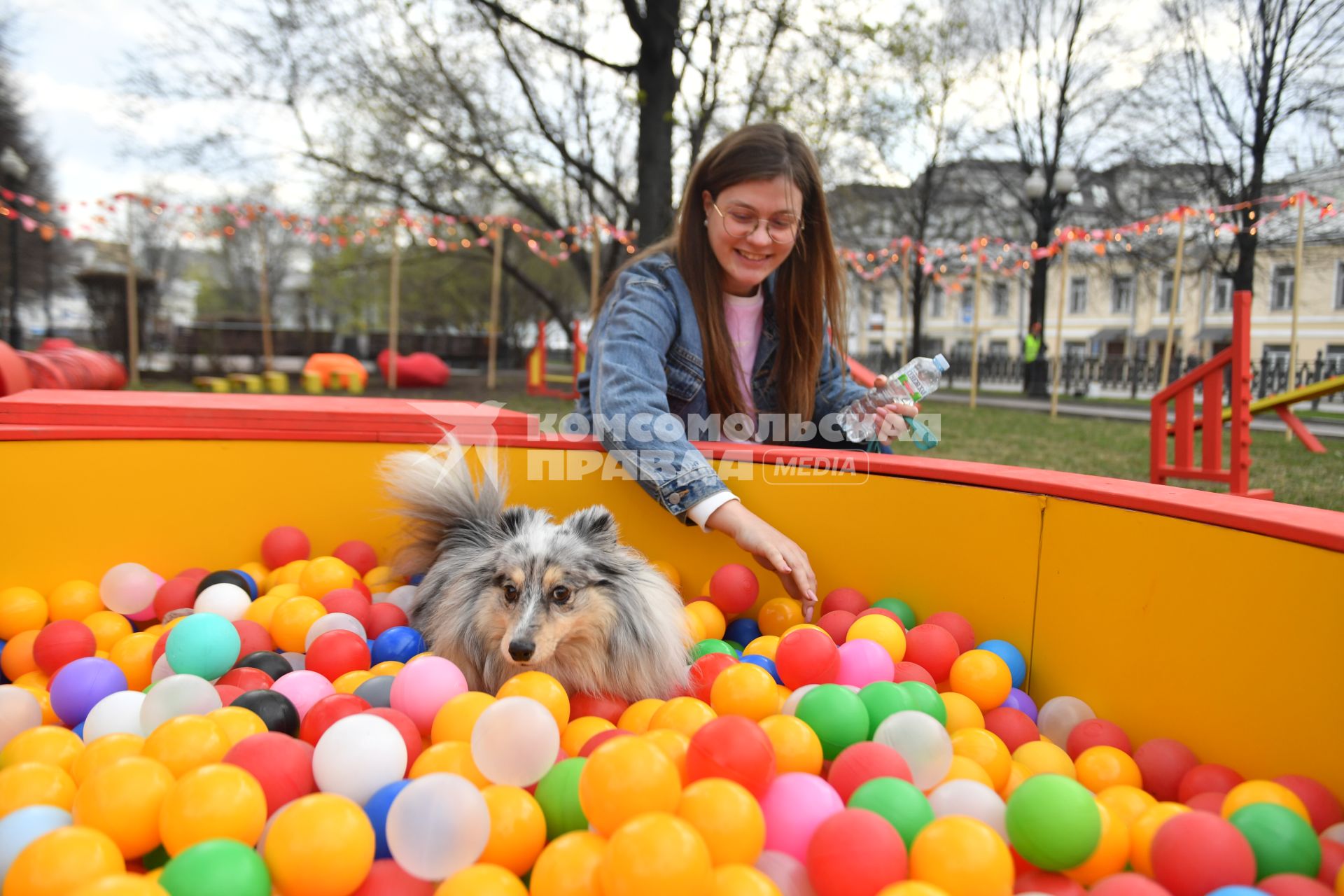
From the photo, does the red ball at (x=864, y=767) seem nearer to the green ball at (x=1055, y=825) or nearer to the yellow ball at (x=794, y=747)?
the yellow ball at (x=794, y=747)

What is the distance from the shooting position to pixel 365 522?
273 cm

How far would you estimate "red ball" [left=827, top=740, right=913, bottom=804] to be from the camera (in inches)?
58.6

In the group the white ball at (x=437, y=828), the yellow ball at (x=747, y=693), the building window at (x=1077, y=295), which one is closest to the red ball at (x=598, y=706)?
the yellow ball at (x=747, y=693)

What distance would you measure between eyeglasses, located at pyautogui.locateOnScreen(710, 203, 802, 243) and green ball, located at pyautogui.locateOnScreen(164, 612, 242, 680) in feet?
5.87

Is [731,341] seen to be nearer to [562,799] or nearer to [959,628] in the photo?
[959,628]

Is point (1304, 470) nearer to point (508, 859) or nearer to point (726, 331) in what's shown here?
point (726, 331)

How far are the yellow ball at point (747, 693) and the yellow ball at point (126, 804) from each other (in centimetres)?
107

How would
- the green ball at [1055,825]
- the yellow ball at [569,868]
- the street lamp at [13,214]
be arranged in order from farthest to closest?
the street lamp at [13,214]
the green ball at [1055,825]
the yellow ball at [569,868]

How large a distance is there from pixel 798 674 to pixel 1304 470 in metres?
6.90

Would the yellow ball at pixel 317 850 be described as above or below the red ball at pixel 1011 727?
above

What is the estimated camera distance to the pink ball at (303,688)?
5.92 ft

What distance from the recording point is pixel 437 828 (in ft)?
4.03

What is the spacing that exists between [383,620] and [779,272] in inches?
67.1

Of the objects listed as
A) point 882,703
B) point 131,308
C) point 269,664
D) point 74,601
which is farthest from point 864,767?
point 131,308
